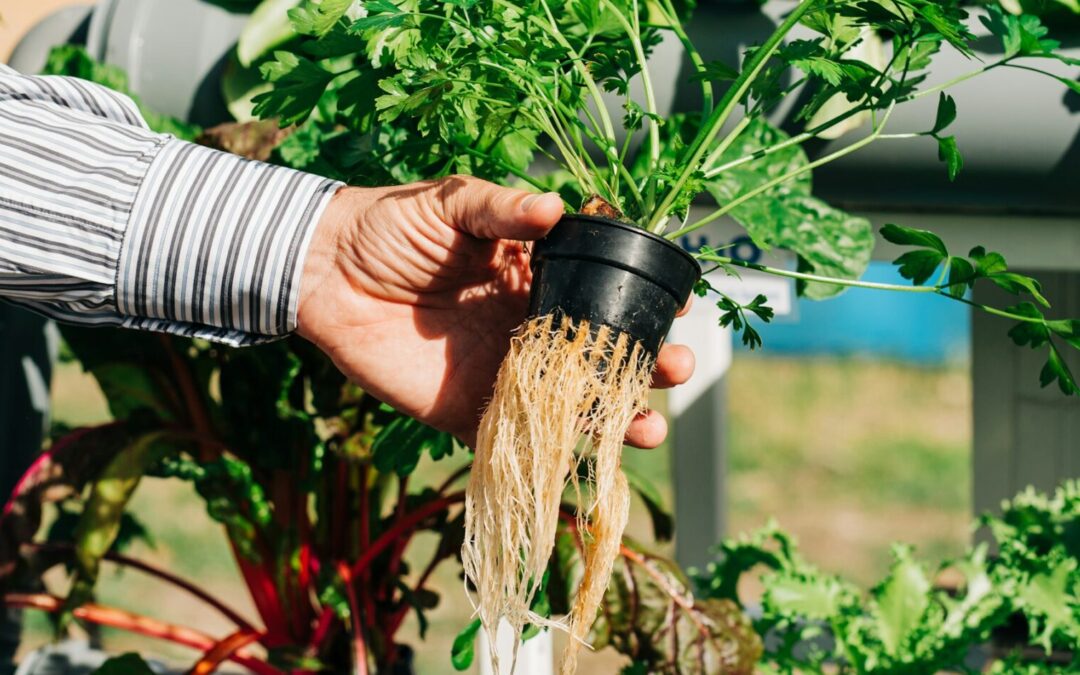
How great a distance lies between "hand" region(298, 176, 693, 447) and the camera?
0.97 meters

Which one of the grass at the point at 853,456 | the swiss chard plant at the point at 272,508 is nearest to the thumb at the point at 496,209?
the swiss chard plant at the point at 272,508

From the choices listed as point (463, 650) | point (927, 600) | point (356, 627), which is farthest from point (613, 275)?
point (927, 600)

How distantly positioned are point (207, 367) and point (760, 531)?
91 cm

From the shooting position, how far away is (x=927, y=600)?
1.59 m

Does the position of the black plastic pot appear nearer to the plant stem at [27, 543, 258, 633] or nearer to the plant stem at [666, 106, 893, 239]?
the plant stem at [666, 106, 893, 239]

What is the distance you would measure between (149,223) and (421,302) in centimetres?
27

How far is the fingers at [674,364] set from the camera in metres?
1.03

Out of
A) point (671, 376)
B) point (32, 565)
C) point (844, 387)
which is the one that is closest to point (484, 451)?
point (671, 376)

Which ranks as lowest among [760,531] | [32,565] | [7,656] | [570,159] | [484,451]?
[7,656]

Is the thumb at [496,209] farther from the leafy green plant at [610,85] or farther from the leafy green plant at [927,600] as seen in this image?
the leafy green plant at [927,600]

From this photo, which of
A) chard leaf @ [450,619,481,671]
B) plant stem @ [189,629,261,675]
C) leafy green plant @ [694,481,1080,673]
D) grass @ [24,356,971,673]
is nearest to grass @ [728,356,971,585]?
grass @ [24,356,971,673]

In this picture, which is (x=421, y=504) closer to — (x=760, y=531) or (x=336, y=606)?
(x=336, y=606)

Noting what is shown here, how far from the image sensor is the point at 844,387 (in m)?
6.97

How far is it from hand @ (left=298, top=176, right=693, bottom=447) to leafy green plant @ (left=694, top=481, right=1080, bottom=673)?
2.24 feet
